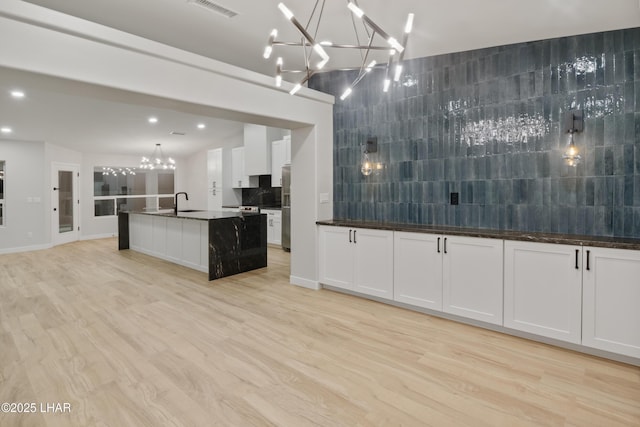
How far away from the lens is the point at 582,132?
2.96 m

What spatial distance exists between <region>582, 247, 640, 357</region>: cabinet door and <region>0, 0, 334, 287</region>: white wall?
2795 millimetres

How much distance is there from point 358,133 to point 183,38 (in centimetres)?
228

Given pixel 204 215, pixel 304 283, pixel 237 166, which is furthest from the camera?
pixel 237 166

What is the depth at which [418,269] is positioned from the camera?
3.46 meters

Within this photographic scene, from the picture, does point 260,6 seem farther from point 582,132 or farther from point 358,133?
point 582,132

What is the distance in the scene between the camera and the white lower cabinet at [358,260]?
3699mm

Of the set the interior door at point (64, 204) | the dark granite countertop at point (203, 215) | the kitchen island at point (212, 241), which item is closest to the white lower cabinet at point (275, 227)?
the dark granite countertop at point (203, 215)

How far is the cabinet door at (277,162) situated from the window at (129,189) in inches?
155

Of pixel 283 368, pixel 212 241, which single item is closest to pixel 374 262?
pixel 283 368

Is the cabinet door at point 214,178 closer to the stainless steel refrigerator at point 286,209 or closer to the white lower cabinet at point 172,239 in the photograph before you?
the white lower cabinet at point 172,239

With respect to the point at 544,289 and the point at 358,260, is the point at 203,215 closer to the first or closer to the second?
the point at 358,260

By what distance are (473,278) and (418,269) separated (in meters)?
0.54

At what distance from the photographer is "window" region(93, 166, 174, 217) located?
9359 millimetres

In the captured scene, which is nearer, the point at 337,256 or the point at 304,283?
the point at 337,256
